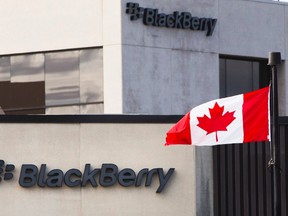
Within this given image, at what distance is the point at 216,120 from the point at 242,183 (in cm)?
475

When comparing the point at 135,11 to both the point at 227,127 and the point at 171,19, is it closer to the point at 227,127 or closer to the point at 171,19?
the point at 171,19

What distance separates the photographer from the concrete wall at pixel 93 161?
73.5ft

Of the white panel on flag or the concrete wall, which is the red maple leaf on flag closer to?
the white panel on flag

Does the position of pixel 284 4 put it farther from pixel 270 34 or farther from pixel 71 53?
pixel 71 53

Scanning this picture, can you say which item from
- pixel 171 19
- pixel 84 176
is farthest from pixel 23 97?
pixel 84 176

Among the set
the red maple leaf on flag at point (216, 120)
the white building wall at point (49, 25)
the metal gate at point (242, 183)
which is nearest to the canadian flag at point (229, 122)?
the red maple leaf on flag at point (216, 120)

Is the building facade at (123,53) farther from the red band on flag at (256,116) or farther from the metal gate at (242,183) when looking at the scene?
the red band on flag at (256,116)

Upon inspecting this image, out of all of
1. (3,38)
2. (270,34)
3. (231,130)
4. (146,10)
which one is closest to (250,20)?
(270,34)

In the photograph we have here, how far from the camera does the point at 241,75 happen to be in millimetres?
38562

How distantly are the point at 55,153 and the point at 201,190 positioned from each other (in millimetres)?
3219

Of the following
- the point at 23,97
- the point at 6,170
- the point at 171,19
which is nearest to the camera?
the point at 6,170

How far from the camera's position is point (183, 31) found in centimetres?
3603

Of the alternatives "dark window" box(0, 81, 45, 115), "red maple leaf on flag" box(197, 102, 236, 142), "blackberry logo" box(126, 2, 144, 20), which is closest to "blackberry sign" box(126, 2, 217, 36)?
"blackberry logo" box(126, 2, 144, 20)

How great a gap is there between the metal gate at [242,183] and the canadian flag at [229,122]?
399 cm
